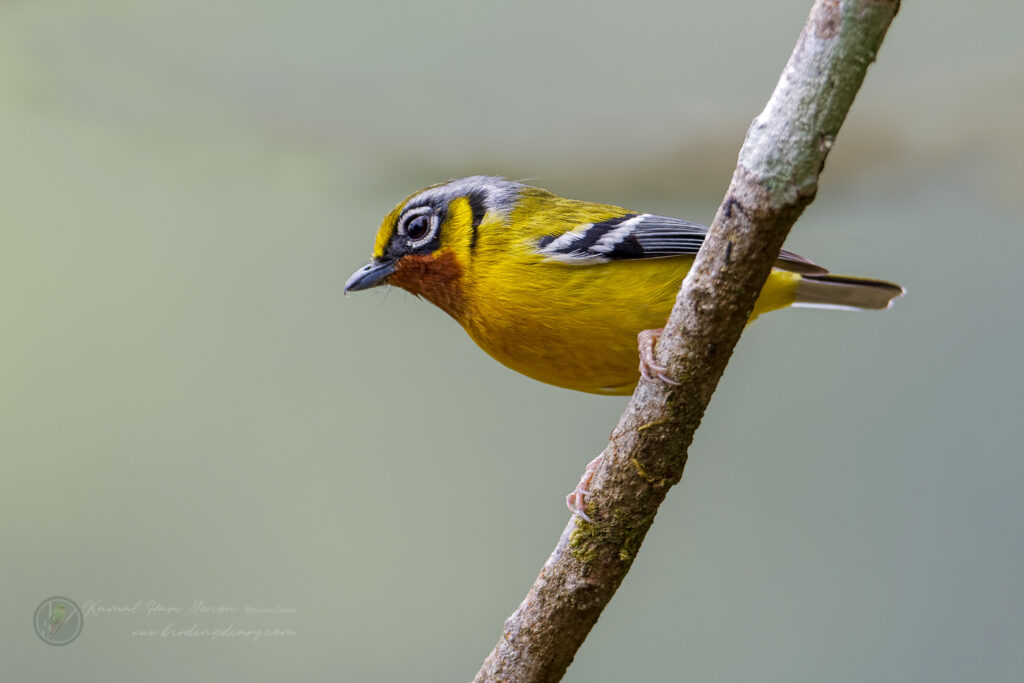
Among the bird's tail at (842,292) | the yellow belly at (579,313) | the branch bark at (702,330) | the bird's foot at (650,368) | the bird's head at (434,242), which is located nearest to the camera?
the branch bark at (702,330)

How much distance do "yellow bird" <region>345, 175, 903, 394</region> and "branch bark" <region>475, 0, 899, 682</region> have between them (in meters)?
0.54

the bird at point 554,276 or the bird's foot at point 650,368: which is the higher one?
the bird at point 554,276

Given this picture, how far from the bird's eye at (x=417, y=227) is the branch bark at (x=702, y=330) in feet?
5.50

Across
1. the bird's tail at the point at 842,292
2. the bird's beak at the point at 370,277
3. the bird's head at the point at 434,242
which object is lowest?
the bird's beak at the point at 370,277

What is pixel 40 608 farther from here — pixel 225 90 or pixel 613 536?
pixel 613 536

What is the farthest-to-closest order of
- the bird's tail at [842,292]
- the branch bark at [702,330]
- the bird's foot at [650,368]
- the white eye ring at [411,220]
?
the bird's tail at [842,292] → the white eye ring at [411,220] → the bird's foot at [650,368] → the branch bark at [702,330]

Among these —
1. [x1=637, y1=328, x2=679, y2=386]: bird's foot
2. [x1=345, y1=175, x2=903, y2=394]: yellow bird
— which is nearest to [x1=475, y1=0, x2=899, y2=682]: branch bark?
[x1=637, y1=328, x2=679, y2=386]: bird's foot

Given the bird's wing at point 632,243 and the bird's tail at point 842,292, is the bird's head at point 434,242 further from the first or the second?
the bird's tail at point 842,292

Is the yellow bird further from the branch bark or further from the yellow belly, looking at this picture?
the branch bark

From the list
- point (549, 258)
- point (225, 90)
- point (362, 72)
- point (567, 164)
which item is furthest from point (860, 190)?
point (225, 90)

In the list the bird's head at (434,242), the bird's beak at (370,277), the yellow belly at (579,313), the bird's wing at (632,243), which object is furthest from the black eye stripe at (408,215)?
the bird's wing at (632,243)

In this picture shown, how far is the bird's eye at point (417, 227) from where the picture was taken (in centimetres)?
396

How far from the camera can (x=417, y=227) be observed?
3.97m

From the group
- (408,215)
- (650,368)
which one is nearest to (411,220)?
(408,215)
